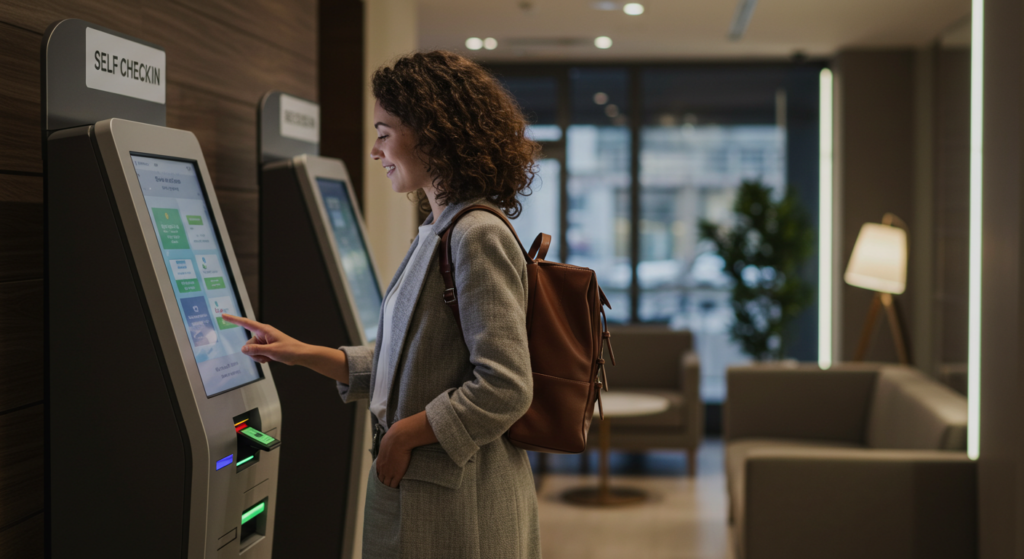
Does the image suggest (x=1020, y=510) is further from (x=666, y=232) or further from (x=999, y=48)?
(x=666, y=232)

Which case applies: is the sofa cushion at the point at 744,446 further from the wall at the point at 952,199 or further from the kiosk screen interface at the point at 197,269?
the kiosk screen interface at the point at 197,269

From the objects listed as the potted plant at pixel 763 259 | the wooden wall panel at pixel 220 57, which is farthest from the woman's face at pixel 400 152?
the potted plant at pixel 763 259

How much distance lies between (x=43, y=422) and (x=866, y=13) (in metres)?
5.04

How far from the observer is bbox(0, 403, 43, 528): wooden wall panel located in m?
1.56

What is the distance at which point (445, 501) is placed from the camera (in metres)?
1.36

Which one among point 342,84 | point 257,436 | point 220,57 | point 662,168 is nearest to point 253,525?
point 257,436

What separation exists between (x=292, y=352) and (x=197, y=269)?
0.25 metres

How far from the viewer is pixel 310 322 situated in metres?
2.43

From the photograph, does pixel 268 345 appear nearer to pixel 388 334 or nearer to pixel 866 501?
pixel 388 334

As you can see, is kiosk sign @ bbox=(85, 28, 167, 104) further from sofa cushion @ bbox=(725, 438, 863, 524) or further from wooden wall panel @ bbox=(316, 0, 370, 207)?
sofa cushion @ bbox=(725, 438, 863, 524)

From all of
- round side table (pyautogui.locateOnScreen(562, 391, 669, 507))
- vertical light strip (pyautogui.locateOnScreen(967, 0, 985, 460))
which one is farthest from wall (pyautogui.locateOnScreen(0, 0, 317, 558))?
round side table (pyautogui.locateOnScreen(562, 391, 669, 507))

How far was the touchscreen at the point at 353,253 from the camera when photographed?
250cm

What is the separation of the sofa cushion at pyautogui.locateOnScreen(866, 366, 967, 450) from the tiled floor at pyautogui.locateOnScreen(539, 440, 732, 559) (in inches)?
35.5

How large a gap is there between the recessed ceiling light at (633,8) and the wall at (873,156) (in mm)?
1946
